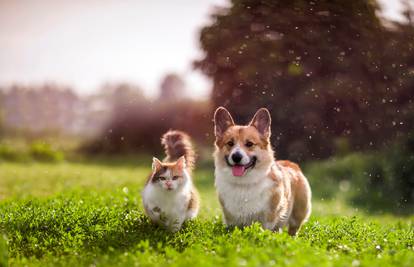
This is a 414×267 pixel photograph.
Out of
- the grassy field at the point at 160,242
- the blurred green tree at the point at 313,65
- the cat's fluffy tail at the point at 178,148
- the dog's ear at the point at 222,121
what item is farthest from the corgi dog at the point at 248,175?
the blurred green tree at the point at 313,65

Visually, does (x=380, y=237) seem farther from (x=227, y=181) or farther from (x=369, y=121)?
(x=369, y=121)

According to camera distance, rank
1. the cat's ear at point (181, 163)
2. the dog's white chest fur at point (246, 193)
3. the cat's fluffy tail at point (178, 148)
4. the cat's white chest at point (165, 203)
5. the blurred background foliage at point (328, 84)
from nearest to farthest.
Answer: the dog's white chest fur at point (246, 193), the cat's white chest at point (165, 203), the cat's ear at point (181, 163), the cat's fluffy tail at point (178, 148), the blurred background foliage at point (328, 84)

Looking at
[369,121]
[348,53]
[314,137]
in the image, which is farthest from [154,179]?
[314,137]

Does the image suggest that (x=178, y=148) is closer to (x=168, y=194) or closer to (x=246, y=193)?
(x=168, y=194)

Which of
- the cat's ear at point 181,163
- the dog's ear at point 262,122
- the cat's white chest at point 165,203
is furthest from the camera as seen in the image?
the cat's ear at point 181,163

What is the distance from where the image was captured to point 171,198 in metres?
7.51

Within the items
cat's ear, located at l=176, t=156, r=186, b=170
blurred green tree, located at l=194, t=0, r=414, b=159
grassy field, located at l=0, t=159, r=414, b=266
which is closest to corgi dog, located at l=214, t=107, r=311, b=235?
grassy field, located at l=0, t=159, r=414, b=266

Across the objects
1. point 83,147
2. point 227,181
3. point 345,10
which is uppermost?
point 345,10

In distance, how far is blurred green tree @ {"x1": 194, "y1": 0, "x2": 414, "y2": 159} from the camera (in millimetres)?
12695

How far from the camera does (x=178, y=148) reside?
8594mm

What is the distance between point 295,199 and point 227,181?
5.42 feet

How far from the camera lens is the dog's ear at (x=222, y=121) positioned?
24.7 feet

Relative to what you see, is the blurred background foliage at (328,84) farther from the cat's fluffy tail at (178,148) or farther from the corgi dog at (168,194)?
the corgi dog at (168,194)

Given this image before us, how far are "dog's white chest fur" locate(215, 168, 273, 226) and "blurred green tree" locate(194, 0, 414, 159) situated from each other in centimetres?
623
